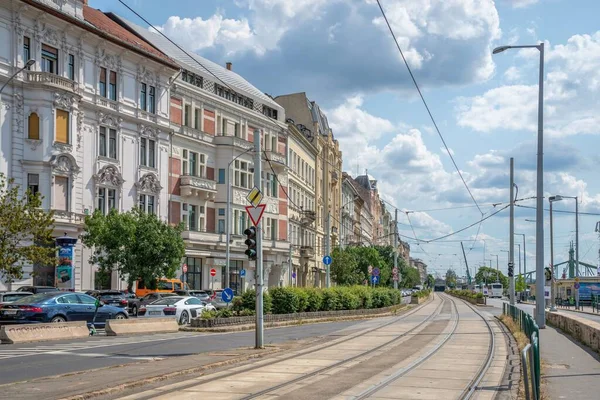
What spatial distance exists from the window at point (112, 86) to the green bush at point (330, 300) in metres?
19.4

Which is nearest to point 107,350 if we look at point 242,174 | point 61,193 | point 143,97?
point 61,193

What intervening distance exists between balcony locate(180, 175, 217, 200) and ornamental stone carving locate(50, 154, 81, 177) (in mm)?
12140

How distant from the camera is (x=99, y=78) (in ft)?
156

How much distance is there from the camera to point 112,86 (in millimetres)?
49125

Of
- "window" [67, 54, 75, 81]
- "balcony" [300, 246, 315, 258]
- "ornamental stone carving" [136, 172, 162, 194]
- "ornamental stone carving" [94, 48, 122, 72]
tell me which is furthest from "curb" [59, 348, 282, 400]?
"balcony" [300, 246, 315, 258]

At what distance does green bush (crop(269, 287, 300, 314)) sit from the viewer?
34281mm

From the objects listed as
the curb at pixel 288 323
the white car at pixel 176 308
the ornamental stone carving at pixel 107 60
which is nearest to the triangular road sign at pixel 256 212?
the curb at pixel 288 323

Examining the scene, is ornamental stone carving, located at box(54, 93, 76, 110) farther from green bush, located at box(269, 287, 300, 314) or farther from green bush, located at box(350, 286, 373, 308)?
green bush, located at box(350, 286, 373, 308)

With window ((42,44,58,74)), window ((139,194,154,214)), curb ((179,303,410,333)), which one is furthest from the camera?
window ((139,194,154,214))

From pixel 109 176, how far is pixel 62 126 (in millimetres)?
5777

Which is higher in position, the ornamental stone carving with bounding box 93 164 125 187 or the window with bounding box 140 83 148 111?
the window with bounding box 140 83 148 111

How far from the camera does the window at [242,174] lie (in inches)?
2441

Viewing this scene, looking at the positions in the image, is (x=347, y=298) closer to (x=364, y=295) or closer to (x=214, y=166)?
(x=364, y=295)

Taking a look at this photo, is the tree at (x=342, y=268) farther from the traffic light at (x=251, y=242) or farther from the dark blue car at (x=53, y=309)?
the traffic light at (x=251, y=242)
